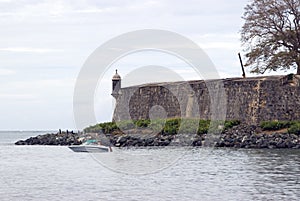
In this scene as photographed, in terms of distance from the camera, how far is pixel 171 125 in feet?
145

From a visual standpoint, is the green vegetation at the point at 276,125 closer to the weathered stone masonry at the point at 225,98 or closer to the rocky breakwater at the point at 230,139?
the rocky breakwater at the point at 230,139

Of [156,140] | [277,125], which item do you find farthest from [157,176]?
[156,140]

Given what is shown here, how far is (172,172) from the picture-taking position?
26.0 metres

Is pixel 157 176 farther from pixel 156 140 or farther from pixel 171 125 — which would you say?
pixel 171 125

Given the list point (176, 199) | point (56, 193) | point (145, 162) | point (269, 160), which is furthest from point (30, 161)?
point (176, 199)

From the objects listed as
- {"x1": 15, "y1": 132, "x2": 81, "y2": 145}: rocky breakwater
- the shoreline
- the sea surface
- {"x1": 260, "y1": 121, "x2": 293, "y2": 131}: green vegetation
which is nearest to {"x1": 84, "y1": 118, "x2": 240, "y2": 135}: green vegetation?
the shoreline

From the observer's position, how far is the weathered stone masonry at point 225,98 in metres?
41.7

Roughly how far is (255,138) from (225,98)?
643 centimetres

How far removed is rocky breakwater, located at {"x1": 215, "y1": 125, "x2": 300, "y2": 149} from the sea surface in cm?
178

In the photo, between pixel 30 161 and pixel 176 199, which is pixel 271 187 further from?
pixel 30 161

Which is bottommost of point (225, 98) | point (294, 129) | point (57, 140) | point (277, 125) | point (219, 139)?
point (57, 140)

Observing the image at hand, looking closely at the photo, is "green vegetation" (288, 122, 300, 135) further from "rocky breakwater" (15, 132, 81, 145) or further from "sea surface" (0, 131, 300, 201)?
"rocky breakwater" (15, 132, 81, 145)

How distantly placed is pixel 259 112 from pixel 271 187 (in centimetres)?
2169

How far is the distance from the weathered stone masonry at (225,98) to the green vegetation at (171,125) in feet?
3.96
